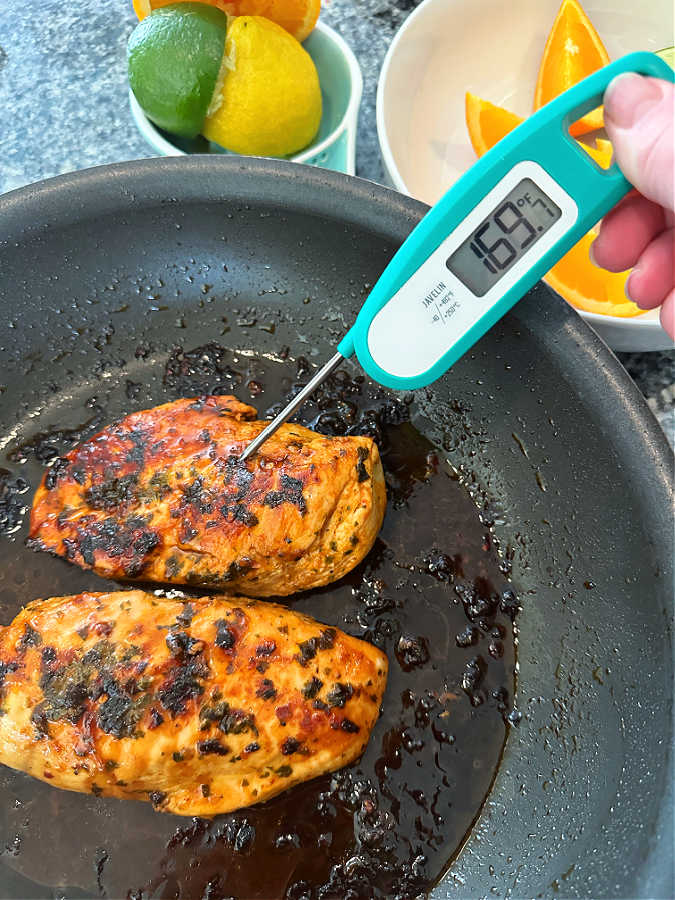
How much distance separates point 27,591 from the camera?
1147mm

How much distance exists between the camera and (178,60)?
1.23 meters

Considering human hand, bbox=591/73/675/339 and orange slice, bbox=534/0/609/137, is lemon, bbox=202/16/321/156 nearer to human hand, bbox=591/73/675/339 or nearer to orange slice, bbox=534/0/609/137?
orange slice, bbox=534/0/609/137

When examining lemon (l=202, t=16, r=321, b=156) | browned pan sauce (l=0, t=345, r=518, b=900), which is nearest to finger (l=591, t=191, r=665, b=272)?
browned pan sauce (l=0, t=345, r=518, b=900)

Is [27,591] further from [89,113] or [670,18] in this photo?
[670,18]

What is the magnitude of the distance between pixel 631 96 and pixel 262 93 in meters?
0.77

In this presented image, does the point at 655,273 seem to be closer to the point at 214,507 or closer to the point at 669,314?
the point at 669,314

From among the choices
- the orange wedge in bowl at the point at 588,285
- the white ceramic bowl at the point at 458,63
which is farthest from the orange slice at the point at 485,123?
the orange wedge in bowl at the point at 588,285

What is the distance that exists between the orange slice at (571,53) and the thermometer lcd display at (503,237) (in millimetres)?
689

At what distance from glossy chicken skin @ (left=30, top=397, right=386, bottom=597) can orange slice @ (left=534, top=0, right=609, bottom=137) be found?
37.6 inches

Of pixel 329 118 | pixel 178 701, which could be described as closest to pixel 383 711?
pixel 178 701

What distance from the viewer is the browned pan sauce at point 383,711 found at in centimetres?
98

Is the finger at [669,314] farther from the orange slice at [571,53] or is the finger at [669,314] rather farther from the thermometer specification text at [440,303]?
the orange slice at [571,53]

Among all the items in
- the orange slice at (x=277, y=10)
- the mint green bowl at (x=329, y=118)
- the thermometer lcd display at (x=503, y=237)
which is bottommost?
the mint green bowl at (x=329, y=118)

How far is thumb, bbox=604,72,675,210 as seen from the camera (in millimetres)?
765
